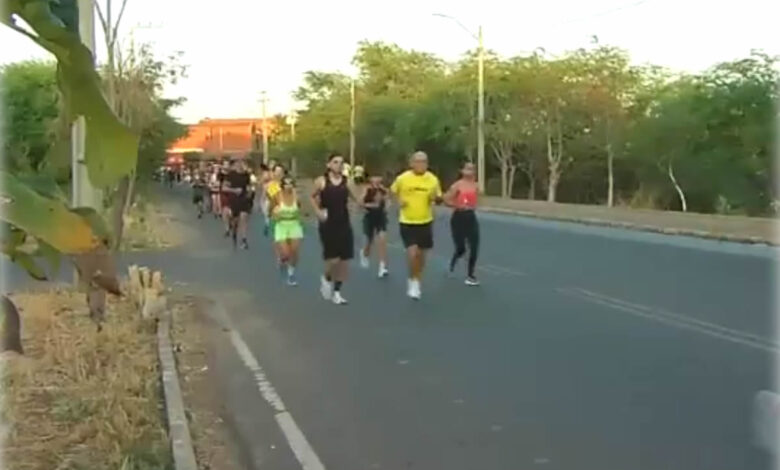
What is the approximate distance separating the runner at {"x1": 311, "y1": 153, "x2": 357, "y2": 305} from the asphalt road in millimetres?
398

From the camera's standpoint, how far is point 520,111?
192ft

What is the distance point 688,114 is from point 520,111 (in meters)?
10.6

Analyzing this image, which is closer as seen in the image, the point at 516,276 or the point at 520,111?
the point at 516,276

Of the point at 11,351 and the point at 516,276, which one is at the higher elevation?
the point at 11,351

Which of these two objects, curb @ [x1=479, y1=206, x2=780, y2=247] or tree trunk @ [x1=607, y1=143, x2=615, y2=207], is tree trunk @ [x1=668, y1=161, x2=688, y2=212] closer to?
tree trunk @ [x1=607, y1=143, x2=615, y2=207]

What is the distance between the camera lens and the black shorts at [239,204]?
25172 millimetres

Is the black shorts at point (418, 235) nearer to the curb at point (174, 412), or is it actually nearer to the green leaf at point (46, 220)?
the curb at point (174, 412)

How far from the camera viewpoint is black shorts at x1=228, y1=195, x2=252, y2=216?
82.6 ft

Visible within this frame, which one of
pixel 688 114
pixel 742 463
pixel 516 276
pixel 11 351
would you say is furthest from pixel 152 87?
pixel 11 351

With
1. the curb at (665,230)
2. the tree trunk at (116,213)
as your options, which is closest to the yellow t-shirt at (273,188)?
the curb at (665,230)

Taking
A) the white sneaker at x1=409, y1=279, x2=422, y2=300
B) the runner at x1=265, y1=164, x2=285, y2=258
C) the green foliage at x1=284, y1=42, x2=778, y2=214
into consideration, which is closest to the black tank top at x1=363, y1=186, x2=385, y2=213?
the runner at x1=265, y1=164, x2=285, y2=258

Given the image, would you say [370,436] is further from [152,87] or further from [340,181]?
[152,87]

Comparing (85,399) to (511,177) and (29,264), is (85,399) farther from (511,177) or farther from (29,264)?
(511,177)

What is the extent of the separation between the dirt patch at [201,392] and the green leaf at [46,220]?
5262mm
